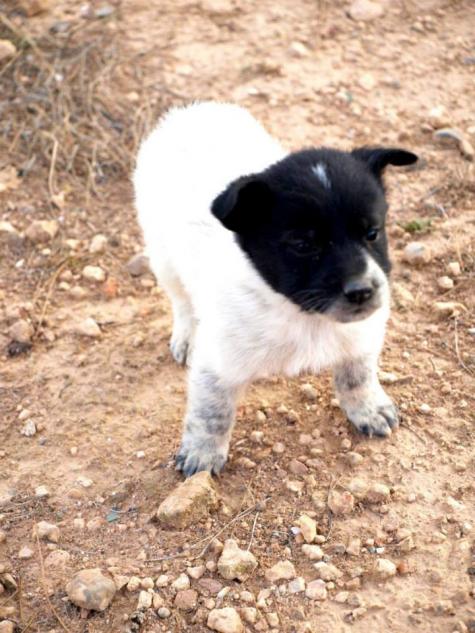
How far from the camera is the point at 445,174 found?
252 inches

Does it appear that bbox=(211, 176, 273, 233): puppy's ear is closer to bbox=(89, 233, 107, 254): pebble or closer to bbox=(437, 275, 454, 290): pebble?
bbox=(437, 275, 454, 290): pebble

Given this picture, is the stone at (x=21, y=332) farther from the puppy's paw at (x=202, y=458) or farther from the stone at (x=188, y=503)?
the stone at (x=188, y=503)

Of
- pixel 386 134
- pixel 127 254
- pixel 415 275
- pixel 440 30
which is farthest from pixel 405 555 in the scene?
pixel 440 30

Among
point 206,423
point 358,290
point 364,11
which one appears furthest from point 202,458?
point 364,11

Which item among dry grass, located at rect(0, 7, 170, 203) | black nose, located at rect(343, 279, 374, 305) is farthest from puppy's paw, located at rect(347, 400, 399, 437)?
dry grass, located at rect(0, 7, 170, 203)

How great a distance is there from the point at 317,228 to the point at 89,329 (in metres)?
2.40

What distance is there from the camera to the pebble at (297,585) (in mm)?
3729

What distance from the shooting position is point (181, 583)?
3771 mm

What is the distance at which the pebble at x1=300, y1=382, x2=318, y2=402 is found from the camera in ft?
16.2

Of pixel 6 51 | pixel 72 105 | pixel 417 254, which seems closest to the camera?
pixel 417 254

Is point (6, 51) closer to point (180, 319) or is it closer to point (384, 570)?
point (180, 319)

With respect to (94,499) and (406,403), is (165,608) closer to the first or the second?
(94,499)

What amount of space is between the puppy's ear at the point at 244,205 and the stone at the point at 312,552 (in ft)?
5.08

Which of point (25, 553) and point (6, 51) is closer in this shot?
point (25, 553)
